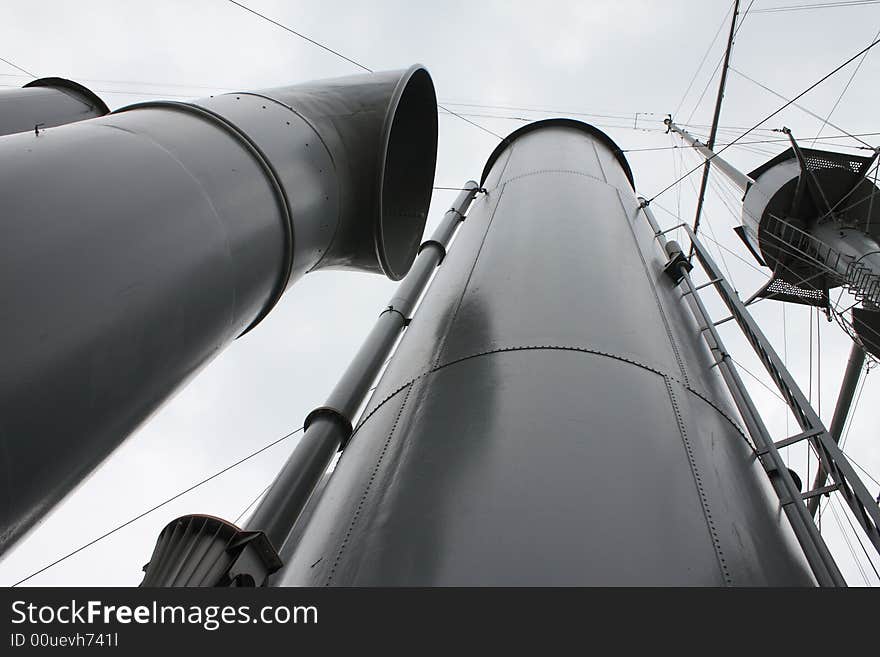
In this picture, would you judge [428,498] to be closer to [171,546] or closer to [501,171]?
[171,546]

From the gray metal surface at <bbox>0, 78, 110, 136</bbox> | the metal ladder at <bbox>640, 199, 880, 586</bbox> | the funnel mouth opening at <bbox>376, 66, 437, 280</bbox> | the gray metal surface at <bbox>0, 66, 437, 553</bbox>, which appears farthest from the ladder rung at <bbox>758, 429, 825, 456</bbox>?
the gray metal surface at <bbox>0, 78, 110, 136</bbox>

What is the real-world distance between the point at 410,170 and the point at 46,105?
6.56 meters

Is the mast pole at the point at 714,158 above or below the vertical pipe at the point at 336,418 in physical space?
above

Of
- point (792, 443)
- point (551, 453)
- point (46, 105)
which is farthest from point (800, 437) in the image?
point (46, 105)

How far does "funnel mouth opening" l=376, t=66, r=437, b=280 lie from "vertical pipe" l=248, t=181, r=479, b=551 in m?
0.38

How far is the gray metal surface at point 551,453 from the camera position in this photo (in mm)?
3682

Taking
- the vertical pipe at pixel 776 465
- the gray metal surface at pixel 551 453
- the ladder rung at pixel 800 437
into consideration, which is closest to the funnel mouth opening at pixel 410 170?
the gray metal surface at pixel 551 453

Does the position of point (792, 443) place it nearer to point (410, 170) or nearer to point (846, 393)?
point (410, 170)

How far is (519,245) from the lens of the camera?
7402mm

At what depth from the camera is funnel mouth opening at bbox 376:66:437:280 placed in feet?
32.4

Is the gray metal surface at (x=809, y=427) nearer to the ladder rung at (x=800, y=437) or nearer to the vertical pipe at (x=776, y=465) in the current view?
the ladder rung at (x=800, y=437)

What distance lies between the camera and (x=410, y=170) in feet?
34.9

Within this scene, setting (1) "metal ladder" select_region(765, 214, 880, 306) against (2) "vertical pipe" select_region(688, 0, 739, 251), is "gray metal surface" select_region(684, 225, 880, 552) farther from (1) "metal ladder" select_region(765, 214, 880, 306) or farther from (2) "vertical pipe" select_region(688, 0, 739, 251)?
(2) "vertical pipe" select_region(688, 0, 739, 251)

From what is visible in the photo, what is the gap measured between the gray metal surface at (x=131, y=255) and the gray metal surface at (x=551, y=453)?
1.61 meters
